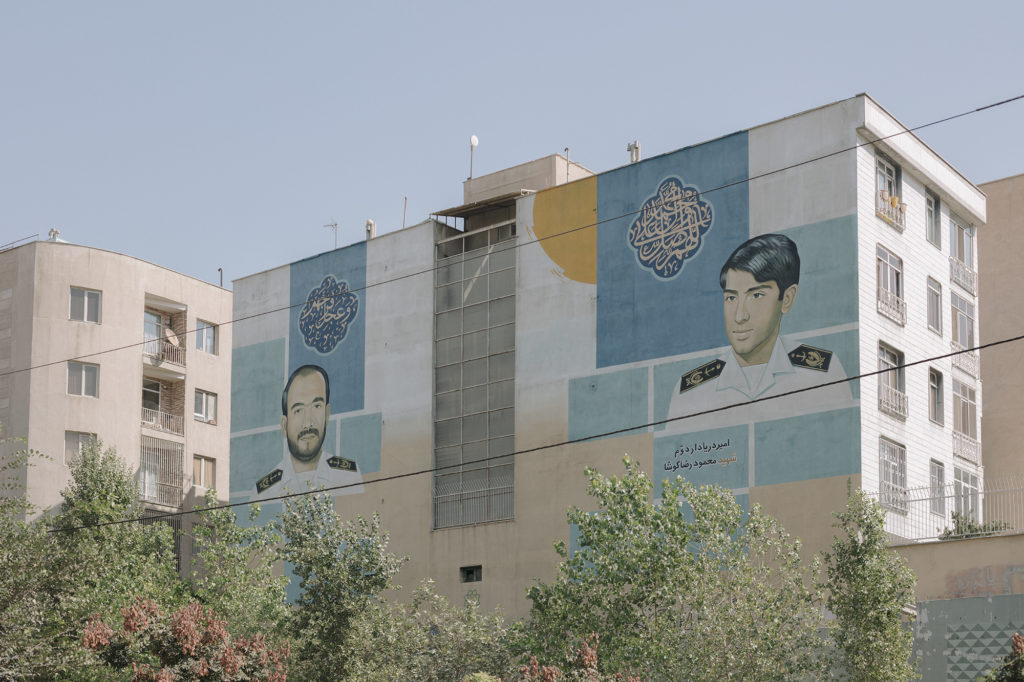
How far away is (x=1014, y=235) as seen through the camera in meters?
53.6

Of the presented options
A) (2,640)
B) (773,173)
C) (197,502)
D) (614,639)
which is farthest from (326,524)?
(197,502)

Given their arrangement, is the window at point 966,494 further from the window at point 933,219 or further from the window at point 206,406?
the window at point 206,406

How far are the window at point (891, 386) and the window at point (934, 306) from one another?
294 cm

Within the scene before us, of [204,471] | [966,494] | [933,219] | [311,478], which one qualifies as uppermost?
[933,219]

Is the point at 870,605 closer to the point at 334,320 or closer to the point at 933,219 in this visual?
the point at 933,219

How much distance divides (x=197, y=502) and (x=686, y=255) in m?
27.5

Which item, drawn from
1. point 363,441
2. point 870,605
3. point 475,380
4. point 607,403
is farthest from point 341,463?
point 870,605

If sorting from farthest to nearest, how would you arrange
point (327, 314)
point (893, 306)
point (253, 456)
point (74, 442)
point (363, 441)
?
point (74, 442), point (253, 456), point (327, 314), point (363, 441), point (893, 306)

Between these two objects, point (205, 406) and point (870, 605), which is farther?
point (205, 406)

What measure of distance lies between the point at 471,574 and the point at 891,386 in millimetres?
14373

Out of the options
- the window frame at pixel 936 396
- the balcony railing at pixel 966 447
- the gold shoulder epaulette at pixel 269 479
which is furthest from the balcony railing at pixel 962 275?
the gold shoulder epaulette at pixel 269 479

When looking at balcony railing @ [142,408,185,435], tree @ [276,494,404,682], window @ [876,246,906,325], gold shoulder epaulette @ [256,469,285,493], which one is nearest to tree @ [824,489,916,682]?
window @ [876,246,906,325]

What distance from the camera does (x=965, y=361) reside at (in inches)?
1871

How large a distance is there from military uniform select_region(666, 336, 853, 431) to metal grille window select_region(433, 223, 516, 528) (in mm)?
6690
